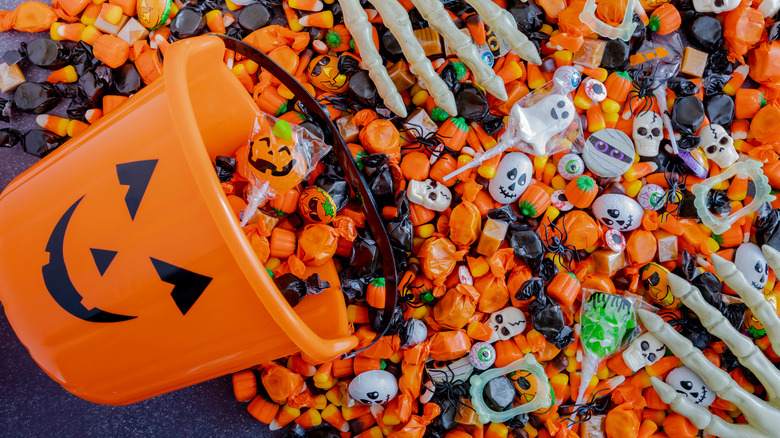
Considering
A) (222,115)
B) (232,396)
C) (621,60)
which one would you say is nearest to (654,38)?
(621,60)

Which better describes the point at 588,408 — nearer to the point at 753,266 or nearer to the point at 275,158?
the point at 753,266

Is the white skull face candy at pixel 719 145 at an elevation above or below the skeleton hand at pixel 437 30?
below

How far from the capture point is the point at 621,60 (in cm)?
164

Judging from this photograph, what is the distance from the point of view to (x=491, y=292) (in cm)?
160

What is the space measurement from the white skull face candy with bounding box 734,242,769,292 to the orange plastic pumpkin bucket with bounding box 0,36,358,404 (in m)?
1.19

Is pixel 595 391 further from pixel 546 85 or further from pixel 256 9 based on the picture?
pixel 256 9

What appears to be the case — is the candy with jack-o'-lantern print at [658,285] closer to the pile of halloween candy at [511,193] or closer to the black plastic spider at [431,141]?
the pile of halloween candy at [511,193]

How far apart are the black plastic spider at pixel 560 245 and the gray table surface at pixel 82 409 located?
100 centimetres

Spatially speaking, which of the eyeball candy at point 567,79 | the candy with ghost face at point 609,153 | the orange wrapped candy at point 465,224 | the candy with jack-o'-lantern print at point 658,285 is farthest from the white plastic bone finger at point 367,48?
the candy with jack-o'-lantern print at point 658,285

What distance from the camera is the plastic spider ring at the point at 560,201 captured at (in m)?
1.63

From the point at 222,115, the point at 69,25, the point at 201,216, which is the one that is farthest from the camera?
the point at 69,25

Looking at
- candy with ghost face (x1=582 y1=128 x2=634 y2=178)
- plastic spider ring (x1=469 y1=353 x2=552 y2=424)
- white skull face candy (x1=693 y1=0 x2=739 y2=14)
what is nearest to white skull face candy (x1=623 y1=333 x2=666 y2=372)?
plastic spider ring (x1=469 y1=353 x2=552 y2=424)

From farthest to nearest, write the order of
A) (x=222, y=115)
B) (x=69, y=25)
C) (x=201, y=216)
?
1. (x=69, y=25)
2. (x=222, y=115)
3. (x=201, y=216)

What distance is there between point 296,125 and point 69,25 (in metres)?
0.78
